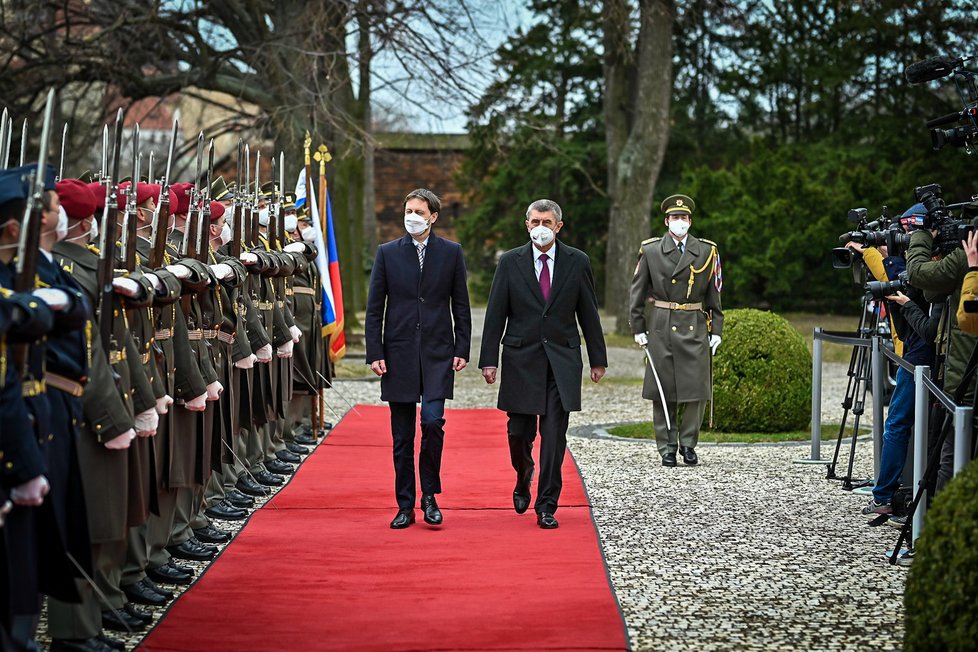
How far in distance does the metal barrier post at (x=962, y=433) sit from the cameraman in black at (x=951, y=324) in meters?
0.62

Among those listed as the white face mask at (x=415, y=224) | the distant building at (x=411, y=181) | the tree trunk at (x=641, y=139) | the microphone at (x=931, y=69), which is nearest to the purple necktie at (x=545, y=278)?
the white face mask at (x=415, y=224)

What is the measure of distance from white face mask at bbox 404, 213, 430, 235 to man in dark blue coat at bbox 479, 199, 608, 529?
51cm

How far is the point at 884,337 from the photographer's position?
920 cm

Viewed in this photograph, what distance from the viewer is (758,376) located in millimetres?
12727

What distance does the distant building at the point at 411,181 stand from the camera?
39.7m

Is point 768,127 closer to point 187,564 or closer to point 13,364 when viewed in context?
point 187,564


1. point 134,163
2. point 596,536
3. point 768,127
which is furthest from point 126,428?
point 768,127

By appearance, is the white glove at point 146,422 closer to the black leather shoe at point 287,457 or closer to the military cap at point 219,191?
the military cap at point 219,191

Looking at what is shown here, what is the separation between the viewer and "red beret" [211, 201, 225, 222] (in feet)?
28.6

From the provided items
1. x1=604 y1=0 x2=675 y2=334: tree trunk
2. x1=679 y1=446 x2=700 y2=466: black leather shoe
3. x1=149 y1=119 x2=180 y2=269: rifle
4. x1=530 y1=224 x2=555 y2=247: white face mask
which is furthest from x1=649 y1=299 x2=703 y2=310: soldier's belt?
x1=604 y1=0 x2=675 y2=334: tree trunk

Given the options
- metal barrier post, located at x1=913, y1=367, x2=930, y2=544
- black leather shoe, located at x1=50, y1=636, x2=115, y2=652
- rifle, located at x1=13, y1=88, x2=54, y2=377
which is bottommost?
black leather shoe, located at x1=50, y1=636, x2=115, y2=652

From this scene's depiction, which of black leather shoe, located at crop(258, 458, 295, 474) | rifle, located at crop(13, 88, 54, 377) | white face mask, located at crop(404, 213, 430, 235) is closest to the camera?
rifle, located at crop(13, 88, 54, 377)

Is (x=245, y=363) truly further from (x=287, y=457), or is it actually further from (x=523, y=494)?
(x=287, y=457)

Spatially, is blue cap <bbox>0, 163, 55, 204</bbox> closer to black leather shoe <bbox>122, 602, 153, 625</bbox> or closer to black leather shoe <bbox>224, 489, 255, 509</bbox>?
black leather shoe <bbox>122, 602, 153, 625</bbox>
